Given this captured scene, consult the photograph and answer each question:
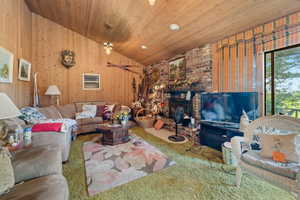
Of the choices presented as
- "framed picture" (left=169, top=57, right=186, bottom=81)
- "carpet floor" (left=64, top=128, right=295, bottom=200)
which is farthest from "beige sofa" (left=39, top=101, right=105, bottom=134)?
"framed picture" (left=169, top=57, right=186, bottom=81)

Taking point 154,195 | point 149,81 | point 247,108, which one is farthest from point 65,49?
point 247,108

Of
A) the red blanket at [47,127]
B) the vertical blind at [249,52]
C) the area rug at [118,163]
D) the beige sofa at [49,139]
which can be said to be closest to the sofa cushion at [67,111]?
the area rug at [118,163]

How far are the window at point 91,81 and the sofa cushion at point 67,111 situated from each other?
103 cm

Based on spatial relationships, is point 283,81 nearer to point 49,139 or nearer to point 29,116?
point 49,139

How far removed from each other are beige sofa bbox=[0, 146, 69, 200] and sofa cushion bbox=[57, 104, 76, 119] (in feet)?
9.60

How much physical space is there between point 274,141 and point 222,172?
2.80 ft

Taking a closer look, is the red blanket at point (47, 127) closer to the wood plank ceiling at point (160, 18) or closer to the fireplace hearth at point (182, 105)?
the wood plank ceiling at point (160, 18)

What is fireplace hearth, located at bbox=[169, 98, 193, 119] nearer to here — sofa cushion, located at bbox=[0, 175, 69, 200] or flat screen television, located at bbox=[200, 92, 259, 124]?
flat screen television, located at bbox=[200, 92, 259, 124]

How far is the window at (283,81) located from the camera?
2166 mm

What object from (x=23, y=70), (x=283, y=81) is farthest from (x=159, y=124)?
(x=23, y=70)

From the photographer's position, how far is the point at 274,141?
62.4 inches

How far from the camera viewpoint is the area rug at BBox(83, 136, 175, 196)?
1832mm

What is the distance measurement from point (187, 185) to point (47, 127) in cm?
234

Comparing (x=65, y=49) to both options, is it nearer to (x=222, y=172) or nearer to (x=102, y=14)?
(x=102, y=14)
